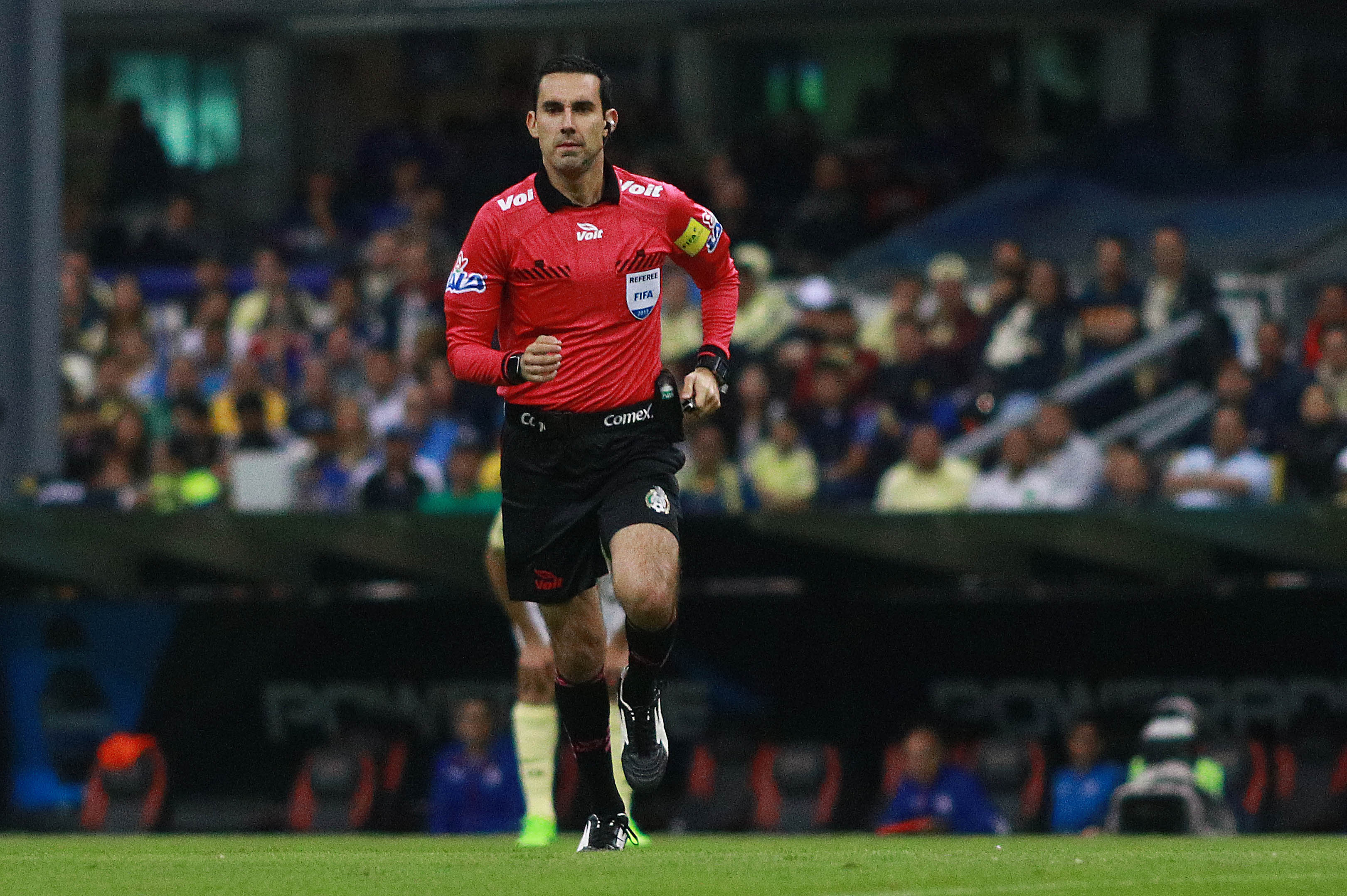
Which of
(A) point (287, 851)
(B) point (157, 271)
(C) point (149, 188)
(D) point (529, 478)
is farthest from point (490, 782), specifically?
(C) point (149, 188)

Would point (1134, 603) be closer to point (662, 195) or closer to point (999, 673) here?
point (999, 673)

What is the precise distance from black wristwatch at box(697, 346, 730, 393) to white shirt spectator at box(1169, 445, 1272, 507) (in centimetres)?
621

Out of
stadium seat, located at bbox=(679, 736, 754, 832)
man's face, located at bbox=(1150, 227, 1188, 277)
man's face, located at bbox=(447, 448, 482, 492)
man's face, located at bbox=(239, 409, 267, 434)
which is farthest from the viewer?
man's face, located at bbox=(239, 409, 267, 434)

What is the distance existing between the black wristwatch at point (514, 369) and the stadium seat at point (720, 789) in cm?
724

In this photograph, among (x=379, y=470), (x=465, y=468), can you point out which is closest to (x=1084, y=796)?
(x=465, y=468)

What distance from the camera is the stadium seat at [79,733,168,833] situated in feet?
50.3

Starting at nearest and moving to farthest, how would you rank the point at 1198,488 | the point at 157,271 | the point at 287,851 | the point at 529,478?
the point at 529,478 → the point at 287,851 → the point at 1198,488 → the point at 157,271

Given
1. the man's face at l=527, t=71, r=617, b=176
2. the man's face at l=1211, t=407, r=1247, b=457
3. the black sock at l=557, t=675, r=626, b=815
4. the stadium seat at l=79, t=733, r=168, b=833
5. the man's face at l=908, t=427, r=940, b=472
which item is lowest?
the stadium seat at l=79, t=733, r=168, b=833

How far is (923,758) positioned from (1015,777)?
626 millimetres

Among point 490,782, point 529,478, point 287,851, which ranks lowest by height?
point 490,782

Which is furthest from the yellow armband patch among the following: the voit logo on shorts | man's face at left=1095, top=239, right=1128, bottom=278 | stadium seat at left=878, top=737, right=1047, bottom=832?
man's face at left=1095, top=239, right=1128, bottom=278

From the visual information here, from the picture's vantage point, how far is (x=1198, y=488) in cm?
1395

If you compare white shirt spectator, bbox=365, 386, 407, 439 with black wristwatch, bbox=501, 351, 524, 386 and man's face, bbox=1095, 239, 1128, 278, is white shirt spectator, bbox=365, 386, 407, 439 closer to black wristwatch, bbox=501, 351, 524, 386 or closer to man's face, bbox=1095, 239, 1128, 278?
man's face, bbox=1095, 239, 1128, 278

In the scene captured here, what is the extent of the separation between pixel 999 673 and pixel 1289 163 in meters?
6.99
